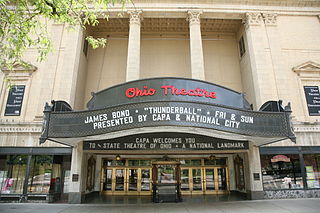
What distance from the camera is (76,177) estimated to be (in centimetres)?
1276

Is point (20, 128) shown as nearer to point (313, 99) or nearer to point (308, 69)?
point (313, 99)

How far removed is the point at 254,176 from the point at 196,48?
9.34 metres

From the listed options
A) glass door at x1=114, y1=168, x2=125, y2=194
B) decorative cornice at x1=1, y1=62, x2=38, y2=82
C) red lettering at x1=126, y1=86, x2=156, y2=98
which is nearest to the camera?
red lettering at x1=126, y1=86, x2=156, y2=98

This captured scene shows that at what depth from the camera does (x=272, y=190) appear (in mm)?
13172

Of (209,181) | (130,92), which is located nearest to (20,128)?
(130,92)

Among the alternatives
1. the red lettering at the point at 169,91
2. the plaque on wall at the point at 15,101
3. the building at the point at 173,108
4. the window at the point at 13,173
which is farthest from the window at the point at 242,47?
the window at the point at 13,173

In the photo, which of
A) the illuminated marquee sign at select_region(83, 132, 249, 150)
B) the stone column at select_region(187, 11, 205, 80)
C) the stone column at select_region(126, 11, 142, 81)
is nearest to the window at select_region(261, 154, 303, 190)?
the illuminated marquee sign at select_region(83, 132, 249, 150)

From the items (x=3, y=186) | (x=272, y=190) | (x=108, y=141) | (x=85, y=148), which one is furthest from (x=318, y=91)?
(x=3, y=186)

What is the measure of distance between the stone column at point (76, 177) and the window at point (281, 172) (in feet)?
37.7

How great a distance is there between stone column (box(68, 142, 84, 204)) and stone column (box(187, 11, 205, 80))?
8.92 meters

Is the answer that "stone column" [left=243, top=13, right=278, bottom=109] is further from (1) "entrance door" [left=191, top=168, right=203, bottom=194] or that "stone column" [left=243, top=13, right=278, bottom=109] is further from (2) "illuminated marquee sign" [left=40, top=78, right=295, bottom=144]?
(1) "entrance door" [left=191, top=168, right=203, bottom=194]

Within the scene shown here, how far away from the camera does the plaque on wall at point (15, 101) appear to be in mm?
14359

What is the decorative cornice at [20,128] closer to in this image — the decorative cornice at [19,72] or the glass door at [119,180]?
the decorative cornice at [19,72]

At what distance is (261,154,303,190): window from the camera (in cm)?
1345
